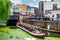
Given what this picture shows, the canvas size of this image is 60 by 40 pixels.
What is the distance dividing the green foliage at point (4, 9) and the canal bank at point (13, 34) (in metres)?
0.22

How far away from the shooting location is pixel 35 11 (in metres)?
4.20

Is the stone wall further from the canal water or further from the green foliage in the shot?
the green foliage

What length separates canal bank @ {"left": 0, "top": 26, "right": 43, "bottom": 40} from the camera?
4137 millimetres

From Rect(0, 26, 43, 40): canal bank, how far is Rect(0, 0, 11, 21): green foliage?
220mm

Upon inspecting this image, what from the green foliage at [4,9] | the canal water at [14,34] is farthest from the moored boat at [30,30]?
the green foliage at [4,9]

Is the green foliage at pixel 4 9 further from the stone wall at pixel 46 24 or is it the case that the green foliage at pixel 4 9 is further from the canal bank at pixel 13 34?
the stone wall at pixel 46 24

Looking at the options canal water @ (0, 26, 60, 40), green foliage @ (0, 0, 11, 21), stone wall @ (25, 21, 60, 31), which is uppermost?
green foliage @ (0, 0, 11, 21)

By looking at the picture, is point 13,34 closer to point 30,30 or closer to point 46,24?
point 30,30

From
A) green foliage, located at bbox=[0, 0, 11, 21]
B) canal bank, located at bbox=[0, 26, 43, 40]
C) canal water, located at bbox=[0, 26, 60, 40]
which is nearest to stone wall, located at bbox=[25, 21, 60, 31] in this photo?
canal water, located at bbox=[0, 26, 60, 40]

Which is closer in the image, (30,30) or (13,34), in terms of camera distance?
(13,34)

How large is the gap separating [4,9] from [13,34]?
1.69 ft

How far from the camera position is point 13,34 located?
4168 millimetres

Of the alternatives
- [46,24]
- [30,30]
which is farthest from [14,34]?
[46,24]

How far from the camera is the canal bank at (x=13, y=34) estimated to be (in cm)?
414
